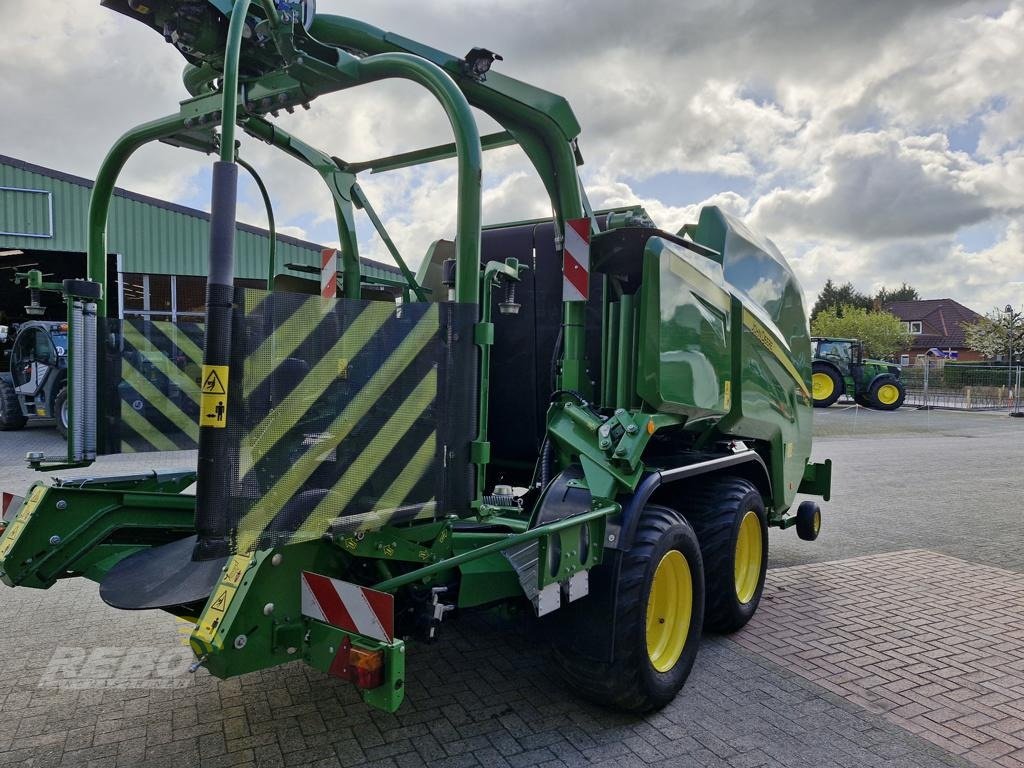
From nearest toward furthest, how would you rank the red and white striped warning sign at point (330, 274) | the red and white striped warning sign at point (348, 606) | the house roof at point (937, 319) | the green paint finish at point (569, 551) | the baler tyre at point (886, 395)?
the red and white striped warning sign at point (348, 606) → the green paint finish at point (569, 551) → the red and white striped warning sign at point (330, 274) → the baler tyre at point (886, 395) → the house roof at point (937, 319)

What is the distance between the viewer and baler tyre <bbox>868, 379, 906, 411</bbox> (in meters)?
23.5

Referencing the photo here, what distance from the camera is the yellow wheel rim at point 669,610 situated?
3627mm

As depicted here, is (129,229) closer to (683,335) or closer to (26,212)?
(26,212)

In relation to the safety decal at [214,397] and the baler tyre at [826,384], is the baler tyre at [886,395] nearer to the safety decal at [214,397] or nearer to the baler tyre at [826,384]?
the baler tyre at [826,384]

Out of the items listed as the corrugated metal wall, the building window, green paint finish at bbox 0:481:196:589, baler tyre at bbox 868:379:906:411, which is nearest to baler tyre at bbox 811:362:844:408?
baler tyre at bbox 868:379:906:411

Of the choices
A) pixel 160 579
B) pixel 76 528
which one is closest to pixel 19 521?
pixel 76 528

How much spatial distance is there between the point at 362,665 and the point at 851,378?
23.6 meters

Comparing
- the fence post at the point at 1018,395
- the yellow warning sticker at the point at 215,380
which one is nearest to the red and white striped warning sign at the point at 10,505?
the yellow warning sticker at the point at 215,380

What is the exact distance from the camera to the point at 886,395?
23641mm

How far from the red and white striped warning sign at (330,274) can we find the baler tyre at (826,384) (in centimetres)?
2061

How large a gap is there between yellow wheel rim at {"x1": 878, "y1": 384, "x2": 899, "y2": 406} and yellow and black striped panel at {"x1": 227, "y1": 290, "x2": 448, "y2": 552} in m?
23.7

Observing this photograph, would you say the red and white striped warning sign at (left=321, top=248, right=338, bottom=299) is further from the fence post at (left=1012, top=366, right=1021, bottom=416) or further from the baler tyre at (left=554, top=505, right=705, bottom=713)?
the fence post at (left=1012, top=366, right=1021, bottom=416)

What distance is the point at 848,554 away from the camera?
6.52 metres

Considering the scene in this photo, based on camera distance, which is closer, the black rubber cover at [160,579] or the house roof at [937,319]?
the black rubber cover at [160,579]
